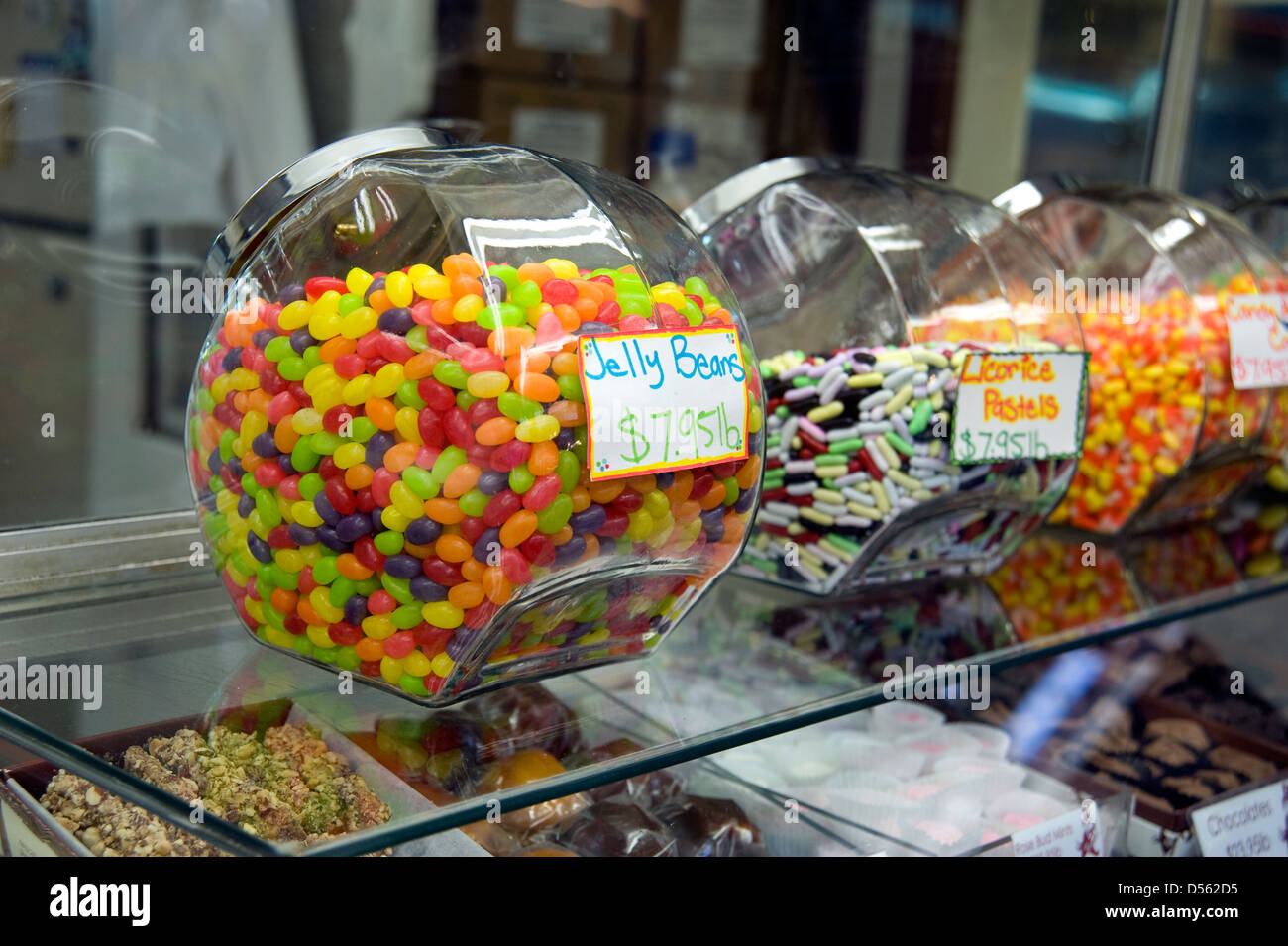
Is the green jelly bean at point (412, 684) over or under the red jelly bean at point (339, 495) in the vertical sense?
under

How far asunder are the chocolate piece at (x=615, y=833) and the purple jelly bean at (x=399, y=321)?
385 millimetres

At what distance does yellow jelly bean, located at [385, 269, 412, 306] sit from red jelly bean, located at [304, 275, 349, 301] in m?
0.04

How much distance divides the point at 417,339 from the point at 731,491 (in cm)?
21

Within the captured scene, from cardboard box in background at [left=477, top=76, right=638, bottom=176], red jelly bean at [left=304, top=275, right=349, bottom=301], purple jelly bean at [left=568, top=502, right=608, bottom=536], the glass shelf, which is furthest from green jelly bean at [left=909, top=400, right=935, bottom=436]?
cardboard box in background at [left=477, top=76, right=638, bottom=176]

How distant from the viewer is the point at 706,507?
2.46 feet

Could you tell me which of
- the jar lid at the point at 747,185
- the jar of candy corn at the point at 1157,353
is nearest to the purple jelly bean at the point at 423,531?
the jar lid at the point at 747,185

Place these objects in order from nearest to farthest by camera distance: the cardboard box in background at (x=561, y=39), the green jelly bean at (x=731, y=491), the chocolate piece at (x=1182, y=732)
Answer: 1. the green jelly bean at (x=731, y=491)
2. the chocolate piece at (x=1182, y=732)
3. the cardboard box in background at (x=561, y=39)

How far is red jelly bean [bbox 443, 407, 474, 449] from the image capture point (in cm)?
65

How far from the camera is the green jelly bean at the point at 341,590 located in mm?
702

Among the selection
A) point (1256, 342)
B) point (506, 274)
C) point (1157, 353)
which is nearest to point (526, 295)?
point (506, 274)

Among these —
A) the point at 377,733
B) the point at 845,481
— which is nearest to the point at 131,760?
the point at 377,733

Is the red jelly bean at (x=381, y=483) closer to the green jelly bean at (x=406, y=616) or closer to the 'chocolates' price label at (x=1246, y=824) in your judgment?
the green jelly bean at (x=406, y=616)

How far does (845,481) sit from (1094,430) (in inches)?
13.2
